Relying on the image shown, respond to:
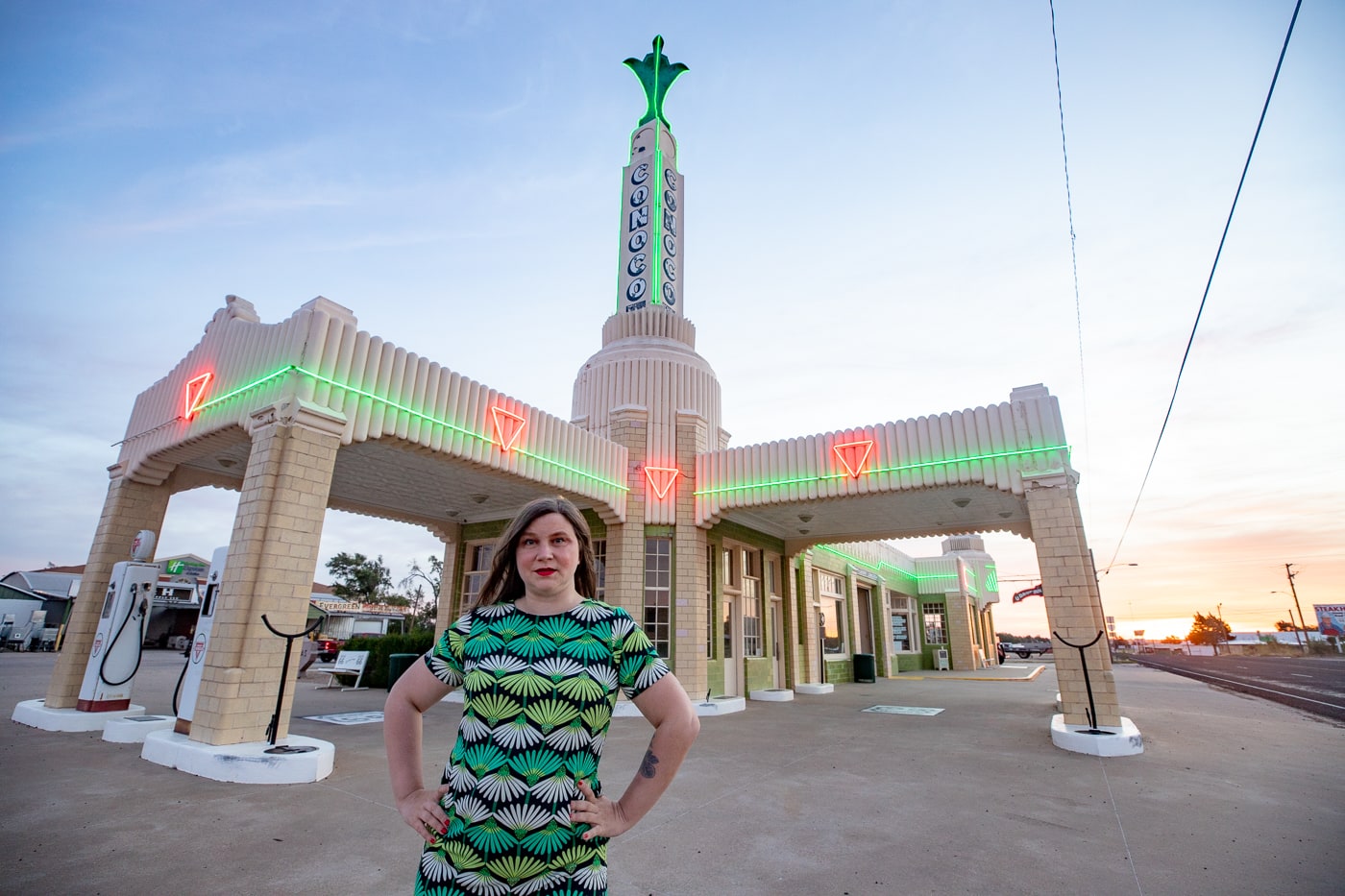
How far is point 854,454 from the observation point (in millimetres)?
10672

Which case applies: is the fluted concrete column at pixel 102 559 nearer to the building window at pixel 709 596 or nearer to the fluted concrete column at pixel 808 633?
the building window at pixel 709 596

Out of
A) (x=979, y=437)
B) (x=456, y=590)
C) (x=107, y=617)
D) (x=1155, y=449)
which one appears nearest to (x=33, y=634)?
(x=456, y=590)

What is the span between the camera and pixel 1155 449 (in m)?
10.9

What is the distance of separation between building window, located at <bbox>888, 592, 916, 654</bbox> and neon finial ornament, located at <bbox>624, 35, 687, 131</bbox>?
811 inches

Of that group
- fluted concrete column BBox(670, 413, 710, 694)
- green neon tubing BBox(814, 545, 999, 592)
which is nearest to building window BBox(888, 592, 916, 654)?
green neon tubing BBox(814, 545, 999, 592)

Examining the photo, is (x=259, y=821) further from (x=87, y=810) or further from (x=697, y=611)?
(x=697, y=611)

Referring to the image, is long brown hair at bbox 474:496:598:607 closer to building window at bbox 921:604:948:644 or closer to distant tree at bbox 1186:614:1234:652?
building window at bbox 921:604:948:644

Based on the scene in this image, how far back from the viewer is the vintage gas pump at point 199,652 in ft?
21.4

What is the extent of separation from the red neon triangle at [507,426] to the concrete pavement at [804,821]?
163 inches

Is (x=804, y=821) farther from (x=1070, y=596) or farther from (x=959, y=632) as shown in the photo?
(x=959, y=632)

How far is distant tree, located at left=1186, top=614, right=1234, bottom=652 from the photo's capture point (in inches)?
3638

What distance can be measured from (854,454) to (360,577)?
211 ft

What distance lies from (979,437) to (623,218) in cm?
1107

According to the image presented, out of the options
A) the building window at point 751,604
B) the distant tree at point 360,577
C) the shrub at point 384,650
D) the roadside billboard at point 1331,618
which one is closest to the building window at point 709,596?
the building window at point 751,604
